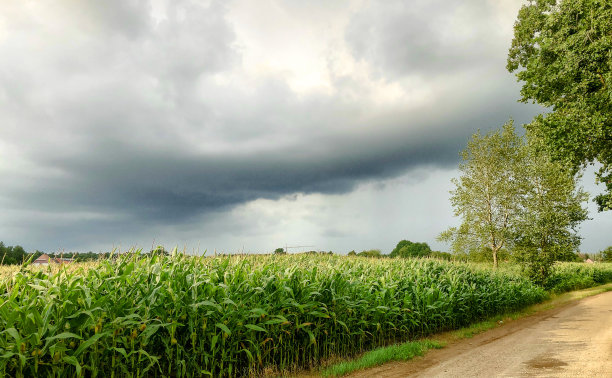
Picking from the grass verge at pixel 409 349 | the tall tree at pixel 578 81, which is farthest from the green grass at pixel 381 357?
the tall tree at pixel 578 81

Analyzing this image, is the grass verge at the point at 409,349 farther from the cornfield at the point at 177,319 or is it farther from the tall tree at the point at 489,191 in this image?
the tall tree at the point at 489,191

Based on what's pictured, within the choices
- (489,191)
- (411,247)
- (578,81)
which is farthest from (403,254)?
(411,247)

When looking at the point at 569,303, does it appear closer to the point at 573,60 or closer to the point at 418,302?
the point at 573,60

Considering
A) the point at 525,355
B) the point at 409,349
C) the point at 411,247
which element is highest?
the point at 411,247

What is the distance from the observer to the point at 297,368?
8750mm

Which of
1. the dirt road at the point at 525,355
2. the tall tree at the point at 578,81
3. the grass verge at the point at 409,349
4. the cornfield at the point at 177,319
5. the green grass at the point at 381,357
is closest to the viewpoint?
the cornfield at the point at 177,319

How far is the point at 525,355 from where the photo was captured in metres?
11.0

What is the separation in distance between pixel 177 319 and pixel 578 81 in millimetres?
22498

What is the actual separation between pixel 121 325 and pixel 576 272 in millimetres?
48063

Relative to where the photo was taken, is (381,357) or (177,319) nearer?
(177,319)

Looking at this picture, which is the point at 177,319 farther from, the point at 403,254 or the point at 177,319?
the point at 403,254

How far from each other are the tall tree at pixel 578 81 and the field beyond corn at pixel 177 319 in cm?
1419

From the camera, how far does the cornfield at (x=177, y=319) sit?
5844 mm

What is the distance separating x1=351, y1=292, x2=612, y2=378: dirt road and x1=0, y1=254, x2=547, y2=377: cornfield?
66.6 inches
